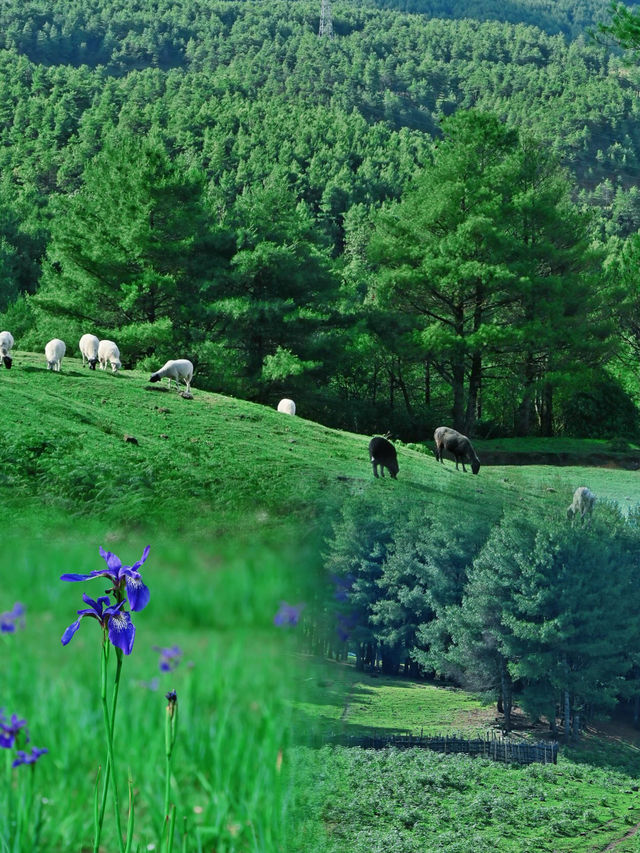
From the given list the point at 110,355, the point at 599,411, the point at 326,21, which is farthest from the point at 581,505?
the point at 326,21

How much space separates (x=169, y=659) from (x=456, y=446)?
21.5 ft

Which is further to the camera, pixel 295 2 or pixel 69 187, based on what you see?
pixel 295 2

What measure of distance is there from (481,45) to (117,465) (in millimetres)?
131145

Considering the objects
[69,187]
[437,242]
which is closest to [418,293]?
[437,242]

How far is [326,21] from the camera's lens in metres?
136

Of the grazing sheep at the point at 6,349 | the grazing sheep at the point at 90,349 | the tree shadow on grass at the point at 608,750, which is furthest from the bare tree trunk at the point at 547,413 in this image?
the tree shadow on grass at the point at 608,750

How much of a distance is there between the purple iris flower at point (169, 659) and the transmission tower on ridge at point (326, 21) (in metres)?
141

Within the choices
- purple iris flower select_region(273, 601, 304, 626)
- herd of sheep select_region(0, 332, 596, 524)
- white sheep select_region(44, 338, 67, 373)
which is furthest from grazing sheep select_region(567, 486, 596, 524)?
white sheep select_region(44, 338, 67, 373)

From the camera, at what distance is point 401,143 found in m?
75.4

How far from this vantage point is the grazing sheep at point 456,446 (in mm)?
8477

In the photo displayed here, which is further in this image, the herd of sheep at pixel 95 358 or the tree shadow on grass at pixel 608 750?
the herd of sheep at pixel 95 358

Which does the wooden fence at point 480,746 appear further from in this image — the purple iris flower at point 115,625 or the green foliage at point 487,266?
the green foliage at point 487,266

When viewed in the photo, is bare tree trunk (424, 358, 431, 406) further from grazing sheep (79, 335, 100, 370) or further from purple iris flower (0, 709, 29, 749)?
purple iris flower (0, 709, 29, 749)

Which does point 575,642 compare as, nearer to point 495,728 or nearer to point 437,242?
point 495,728
